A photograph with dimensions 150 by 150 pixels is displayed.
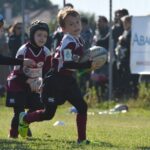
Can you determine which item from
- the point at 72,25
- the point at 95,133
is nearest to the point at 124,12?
the point at 95,133

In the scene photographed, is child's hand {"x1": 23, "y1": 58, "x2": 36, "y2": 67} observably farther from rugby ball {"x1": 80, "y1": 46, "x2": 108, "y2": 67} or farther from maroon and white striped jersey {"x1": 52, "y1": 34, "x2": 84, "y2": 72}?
rugby ball {"x1": 80, "y1": 46, "x2": 108, "y2": 67}

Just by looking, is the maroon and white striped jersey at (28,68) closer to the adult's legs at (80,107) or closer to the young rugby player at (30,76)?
the young rugby player at (30,76)

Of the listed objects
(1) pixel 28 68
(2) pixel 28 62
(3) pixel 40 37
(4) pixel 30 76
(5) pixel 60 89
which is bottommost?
(5) pixel 60 89

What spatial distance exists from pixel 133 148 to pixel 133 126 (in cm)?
410

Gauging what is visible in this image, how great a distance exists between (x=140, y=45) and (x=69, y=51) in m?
8.22

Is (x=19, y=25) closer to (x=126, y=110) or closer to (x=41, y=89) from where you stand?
(x=126, y=110)

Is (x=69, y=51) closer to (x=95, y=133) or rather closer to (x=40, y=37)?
(x=40, y=37)

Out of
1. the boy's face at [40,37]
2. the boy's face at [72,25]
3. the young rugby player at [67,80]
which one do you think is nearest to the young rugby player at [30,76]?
the boy's face at [40,37]

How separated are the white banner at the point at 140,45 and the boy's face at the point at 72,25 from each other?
25.6 feet

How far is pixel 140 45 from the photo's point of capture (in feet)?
61.1

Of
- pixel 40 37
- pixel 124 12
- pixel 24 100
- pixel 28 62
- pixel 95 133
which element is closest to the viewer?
pixel 28 62

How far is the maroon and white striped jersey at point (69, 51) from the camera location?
Answer: 34.6ft

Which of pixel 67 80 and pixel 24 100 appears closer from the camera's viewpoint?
pixel 67 80

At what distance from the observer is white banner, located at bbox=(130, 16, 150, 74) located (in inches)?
729
